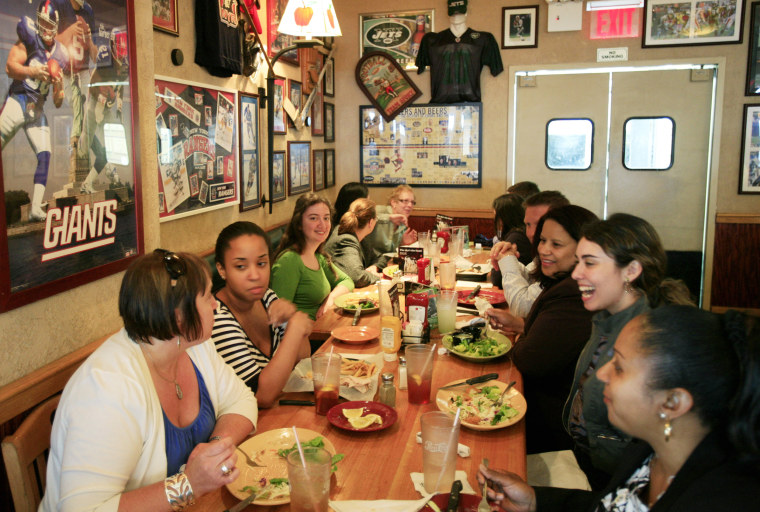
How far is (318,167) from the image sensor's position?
20.5ft

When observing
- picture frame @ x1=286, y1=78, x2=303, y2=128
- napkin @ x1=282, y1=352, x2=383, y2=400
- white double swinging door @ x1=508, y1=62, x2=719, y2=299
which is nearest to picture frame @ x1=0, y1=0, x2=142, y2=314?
napkin @ x1=282, y1=352, x2=383, y2=400

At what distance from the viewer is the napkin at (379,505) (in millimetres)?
1429

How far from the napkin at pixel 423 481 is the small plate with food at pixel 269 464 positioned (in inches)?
8.4

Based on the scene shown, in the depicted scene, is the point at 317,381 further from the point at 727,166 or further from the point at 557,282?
the point at 727,166

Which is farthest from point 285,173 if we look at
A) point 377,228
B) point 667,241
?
point 667,241

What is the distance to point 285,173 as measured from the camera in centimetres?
521

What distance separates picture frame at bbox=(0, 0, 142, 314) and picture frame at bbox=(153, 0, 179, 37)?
91 cm

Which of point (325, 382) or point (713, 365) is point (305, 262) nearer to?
point (325, 382)

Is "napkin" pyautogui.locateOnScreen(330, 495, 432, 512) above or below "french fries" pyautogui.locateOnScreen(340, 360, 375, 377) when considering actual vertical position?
below

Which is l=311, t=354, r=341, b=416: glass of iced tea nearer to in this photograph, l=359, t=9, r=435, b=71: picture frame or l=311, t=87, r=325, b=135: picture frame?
l=311, t=87, r=325, b=135: picture frame

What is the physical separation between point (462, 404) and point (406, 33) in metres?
5.37

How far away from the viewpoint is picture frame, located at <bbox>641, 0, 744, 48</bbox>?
584cm

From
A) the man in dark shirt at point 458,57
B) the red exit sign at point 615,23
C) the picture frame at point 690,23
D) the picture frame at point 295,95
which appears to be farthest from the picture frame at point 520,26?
the picture frame at point 295,95

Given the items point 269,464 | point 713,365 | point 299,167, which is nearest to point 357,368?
point 269,464
